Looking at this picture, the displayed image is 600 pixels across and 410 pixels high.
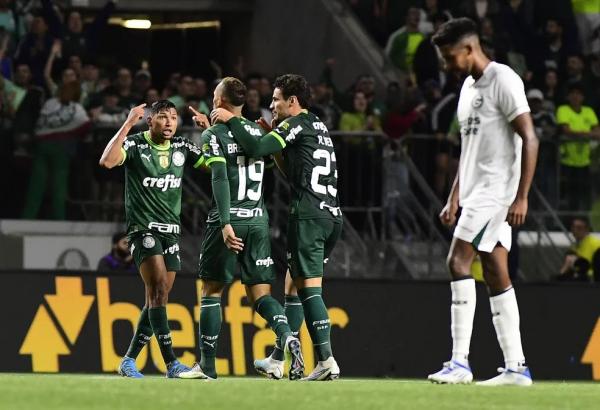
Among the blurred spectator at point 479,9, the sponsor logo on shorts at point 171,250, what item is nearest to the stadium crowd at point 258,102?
the blurred spectator at point 479,9

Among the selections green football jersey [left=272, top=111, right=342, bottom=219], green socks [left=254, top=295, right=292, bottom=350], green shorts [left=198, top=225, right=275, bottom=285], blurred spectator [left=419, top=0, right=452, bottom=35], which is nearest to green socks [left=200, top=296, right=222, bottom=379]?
green shorts [left=198, top=225, right=275, bottom=285]

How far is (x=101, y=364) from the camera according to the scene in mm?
17469

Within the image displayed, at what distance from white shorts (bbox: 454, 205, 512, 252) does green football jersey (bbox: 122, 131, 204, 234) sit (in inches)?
113

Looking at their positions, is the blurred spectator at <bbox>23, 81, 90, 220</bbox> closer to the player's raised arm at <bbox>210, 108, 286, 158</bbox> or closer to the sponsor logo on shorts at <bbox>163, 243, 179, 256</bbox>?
the sponsor logo on shorts at <bbox>163, 243, 179, 256</bbox>

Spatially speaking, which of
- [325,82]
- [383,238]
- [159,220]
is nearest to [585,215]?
[383,238]

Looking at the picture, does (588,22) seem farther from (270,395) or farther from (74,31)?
(270,395)

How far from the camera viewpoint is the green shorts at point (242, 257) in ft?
43.6

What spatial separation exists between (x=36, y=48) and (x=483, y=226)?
1176 centimetres

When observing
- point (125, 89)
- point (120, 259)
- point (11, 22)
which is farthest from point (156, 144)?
point (11, 22)

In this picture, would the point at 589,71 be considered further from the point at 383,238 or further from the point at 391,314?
the point at 391,314

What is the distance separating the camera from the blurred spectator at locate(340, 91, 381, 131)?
840 inches

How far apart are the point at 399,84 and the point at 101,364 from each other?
7220 millimetres

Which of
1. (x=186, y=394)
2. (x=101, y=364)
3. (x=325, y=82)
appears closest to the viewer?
(x=186, y=394)

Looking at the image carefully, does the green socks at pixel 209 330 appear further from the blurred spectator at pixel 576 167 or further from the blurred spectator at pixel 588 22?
the blurred spectator at pixel 588 22
